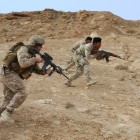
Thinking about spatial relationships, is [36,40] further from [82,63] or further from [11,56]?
[82,63]

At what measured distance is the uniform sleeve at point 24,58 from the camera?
7.59m

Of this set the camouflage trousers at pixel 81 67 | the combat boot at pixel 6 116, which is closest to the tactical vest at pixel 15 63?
the combat boot at pixel 6 116

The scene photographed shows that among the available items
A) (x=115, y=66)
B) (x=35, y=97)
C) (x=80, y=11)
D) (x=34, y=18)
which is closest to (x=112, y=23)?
(x=80, y=11)

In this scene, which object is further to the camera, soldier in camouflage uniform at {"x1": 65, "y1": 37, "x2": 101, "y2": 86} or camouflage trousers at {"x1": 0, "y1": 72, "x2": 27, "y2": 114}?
soldier in camouflage uniform at {"x1": 65, "y1": 37, "x2": 101, "y2": 86}

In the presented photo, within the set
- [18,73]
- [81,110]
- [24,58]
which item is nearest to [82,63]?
[81,110]

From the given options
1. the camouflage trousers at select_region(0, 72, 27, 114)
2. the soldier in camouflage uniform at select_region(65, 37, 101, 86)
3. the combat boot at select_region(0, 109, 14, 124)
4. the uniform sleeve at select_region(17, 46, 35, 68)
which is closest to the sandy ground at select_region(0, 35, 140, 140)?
the combat boot at select_region(0, 109, 14, 124)

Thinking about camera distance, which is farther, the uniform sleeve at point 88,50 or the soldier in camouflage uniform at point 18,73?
the uniform sleeve at point 88,50

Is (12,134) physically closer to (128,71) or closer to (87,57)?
(87,57)

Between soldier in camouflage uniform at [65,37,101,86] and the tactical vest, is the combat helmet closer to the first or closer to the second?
the tactical vest

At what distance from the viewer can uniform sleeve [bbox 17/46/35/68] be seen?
7586 millimetres

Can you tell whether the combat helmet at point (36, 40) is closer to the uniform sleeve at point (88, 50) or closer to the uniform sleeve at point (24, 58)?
the uniform sleeve at point (24, 58)

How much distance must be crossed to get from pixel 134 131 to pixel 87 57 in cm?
330

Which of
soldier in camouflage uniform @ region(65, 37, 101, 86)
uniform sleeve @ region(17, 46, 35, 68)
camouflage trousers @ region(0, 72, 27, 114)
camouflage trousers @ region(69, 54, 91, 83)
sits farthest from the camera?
camouflage trousers @ region(69, 54, 91, 83)

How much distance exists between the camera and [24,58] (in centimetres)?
760
